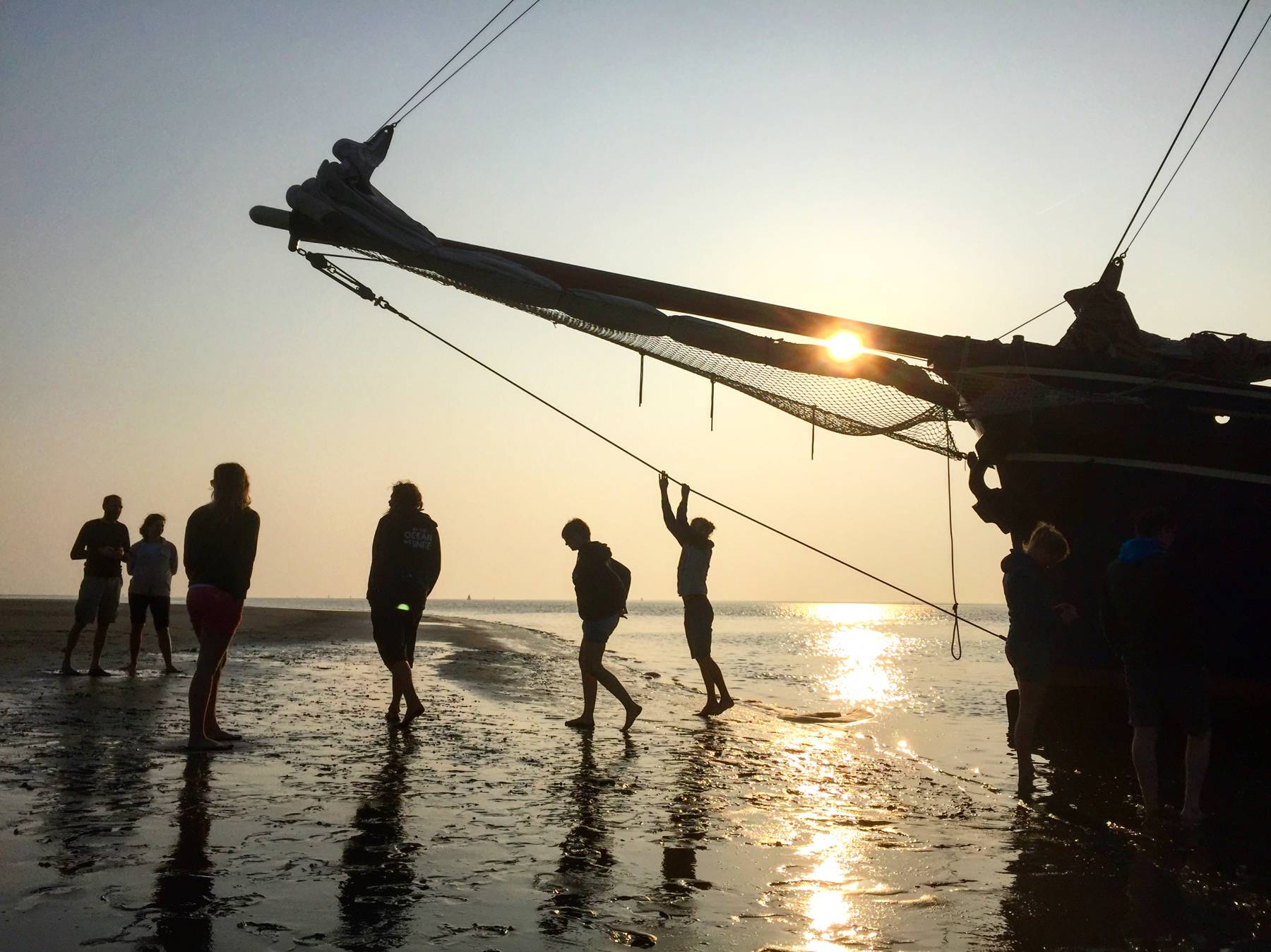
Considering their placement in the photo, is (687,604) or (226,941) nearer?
(226,941)

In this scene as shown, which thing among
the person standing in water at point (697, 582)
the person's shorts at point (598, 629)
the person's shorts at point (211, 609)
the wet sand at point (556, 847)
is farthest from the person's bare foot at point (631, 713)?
the person's shorts at point (211, 609)

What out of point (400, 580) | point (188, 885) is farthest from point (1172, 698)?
point (400, 580)

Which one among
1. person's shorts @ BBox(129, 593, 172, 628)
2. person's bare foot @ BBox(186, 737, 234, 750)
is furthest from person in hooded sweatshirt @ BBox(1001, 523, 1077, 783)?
person's shorts @ BBox(129, 593, 172, 628)

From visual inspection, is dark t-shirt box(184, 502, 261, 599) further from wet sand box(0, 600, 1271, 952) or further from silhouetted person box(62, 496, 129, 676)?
silhouetted person box(62, 496, 129, 676)

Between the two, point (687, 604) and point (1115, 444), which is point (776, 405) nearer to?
point (687, 604)

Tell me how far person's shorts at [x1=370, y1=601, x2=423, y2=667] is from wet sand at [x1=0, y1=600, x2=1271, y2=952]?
1.87 feet

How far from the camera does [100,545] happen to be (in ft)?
37.7

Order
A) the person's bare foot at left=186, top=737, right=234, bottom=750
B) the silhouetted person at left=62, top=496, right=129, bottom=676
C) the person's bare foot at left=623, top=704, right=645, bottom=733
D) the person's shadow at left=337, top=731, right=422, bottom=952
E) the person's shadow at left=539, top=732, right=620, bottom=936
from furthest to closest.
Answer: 1. the silhouetted person at left=62, top=496, right=129, bottom=676
2. the person's bare foot at left=623, top=704, right=645, bottom=733
3. the person's bare foot at left=186, top=737, right=234, bottom=750
4. the person's shadow at left=539, top=732, right=620, bottom=936
5. the person's shadow at left=337, top=731, right=422, bottom=952

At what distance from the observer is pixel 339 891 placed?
380cm

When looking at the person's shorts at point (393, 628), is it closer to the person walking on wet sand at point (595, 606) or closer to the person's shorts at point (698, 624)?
the person walking on wet sand at point (595, 606)

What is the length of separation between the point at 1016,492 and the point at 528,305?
5.02 meters

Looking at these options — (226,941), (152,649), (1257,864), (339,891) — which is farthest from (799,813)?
(152,649)

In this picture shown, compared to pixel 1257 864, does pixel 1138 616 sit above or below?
above

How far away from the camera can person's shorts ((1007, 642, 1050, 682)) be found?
6809 millimetres
